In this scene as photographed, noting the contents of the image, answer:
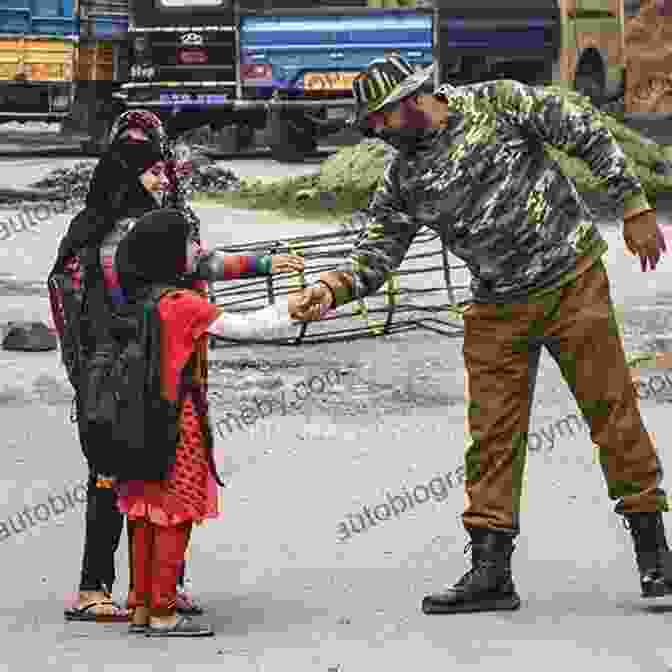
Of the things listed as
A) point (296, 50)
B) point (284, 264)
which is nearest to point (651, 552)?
point (284, 264)

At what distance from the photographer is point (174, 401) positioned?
19.3 feet

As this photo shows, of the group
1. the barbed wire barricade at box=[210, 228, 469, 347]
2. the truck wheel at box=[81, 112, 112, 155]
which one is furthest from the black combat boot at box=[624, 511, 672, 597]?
the truck wheel at box=[81, 112, 112, 155]

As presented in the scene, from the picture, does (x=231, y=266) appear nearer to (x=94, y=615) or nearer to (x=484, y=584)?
(x=94, y=615)

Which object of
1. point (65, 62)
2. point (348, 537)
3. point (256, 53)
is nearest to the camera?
point (348, 537)

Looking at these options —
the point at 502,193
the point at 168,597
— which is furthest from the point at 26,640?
the point at 502,193

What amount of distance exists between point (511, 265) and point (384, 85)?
24.6 inches

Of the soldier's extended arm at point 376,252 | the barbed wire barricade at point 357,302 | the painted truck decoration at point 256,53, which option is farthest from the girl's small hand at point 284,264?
the painted truck decoration at point 256,53

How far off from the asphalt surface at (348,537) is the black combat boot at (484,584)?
72mm

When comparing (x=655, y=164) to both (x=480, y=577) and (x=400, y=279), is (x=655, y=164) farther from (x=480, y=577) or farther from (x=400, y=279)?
(x=480, y=577)

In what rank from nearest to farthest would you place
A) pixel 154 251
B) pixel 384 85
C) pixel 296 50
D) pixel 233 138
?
pixel 154 251, pixel 384 85, pixel 296 50, pixel 233 138

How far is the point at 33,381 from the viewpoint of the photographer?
423 inches

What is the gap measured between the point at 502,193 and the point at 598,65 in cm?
2408

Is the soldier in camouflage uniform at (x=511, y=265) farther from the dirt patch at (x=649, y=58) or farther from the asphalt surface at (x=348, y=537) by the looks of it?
the dirt patch at (x=649, y=58)

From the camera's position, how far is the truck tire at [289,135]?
27391mm
